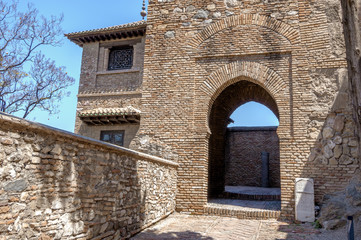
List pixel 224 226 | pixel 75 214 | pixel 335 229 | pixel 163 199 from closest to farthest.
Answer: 1. pixel 75 214
2. pixel 335 229
3. pixel 224 226
4. pixel 163 199

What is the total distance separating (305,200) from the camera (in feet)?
21.7

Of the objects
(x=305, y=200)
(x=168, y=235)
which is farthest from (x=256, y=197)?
(x=168, y=235)

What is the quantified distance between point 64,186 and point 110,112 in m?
6.08

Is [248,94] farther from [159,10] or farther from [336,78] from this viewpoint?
[159,10]

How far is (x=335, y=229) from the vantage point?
18.8 ft

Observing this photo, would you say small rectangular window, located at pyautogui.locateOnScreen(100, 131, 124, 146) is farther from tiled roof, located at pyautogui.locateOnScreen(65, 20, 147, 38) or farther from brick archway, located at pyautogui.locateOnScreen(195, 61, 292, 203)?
tiled roof, located at pyautogui.locateOnScreen(65, 20, 147, 38)

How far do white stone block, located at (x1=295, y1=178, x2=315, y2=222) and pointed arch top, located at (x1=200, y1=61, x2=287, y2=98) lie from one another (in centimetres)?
235

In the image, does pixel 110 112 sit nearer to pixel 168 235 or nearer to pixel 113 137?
pixel 113 137

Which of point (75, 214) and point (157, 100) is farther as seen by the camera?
point (157, 100)

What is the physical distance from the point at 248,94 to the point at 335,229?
229 inches

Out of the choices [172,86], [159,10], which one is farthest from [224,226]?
[159,10]

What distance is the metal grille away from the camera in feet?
34.8

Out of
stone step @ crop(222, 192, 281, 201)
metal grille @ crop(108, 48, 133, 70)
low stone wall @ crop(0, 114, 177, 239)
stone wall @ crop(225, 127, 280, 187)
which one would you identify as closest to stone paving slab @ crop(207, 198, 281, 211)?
stone step @ crop(222, 192, 281, 201)

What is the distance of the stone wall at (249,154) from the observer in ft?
51.3
